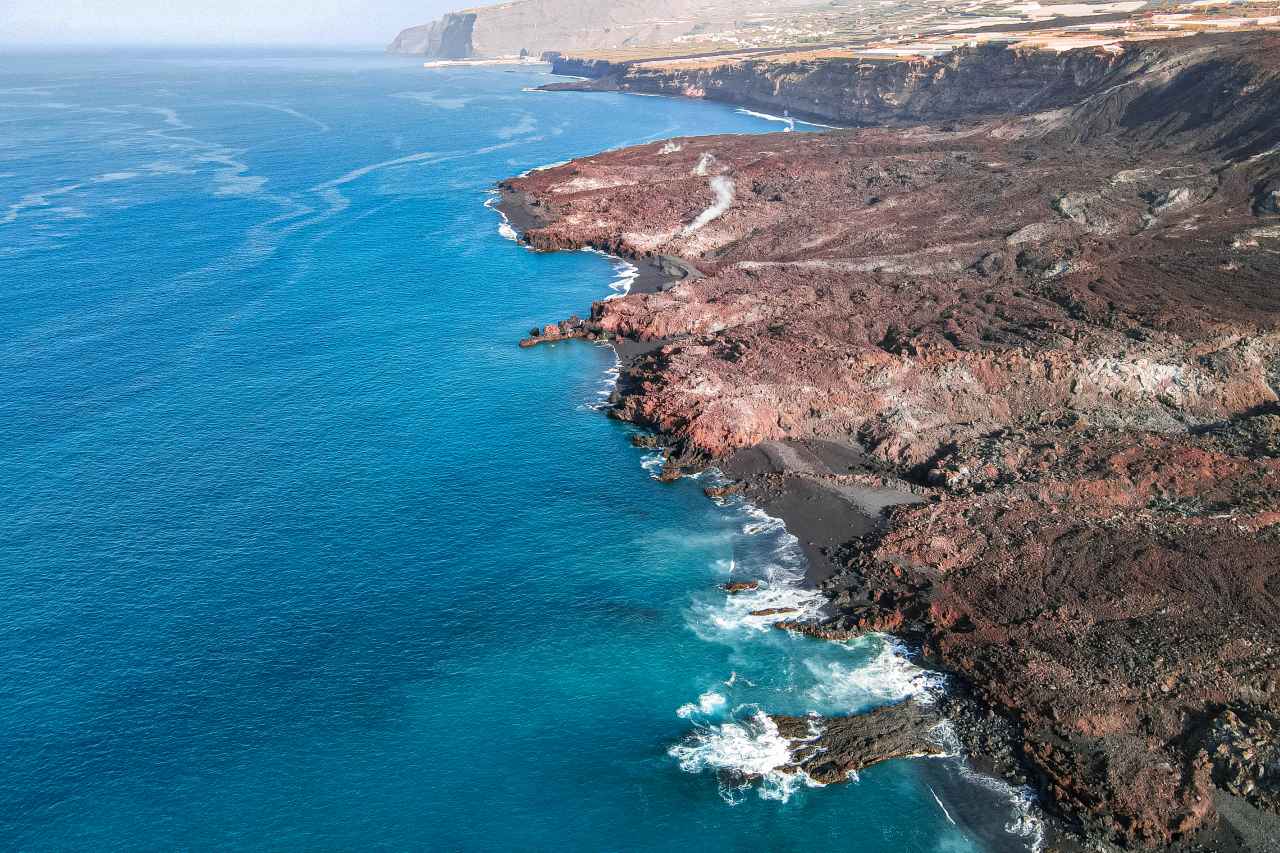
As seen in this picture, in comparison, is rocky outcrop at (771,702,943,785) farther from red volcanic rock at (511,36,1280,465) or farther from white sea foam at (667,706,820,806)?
red volcanic rock at (511,36,1280,465)

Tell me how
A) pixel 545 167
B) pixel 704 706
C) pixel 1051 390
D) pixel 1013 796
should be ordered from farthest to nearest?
1. pixel 545 167
2. pixel 1051 390
3. pixel 704 706
4. pixel 1013 796

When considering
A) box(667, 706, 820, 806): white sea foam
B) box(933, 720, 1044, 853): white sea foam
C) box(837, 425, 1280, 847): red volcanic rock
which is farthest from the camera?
box(667, 706, 820, 806): white sea foam

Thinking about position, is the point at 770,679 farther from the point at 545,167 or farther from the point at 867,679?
the point at 545,167

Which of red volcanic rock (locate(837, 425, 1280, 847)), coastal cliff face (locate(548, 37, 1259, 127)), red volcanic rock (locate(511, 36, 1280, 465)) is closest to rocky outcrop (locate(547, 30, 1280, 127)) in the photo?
coastal cliff face (locate(548, 37, 1259, 127))

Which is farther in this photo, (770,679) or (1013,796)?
(770,679)

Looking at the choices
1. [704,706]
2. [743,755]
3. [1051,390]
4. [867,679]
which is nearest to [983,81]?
[1051,390]

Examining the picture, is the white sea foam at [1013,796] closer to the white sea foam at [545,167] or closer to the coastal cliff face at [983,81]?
the white sea foam at [545,167]
